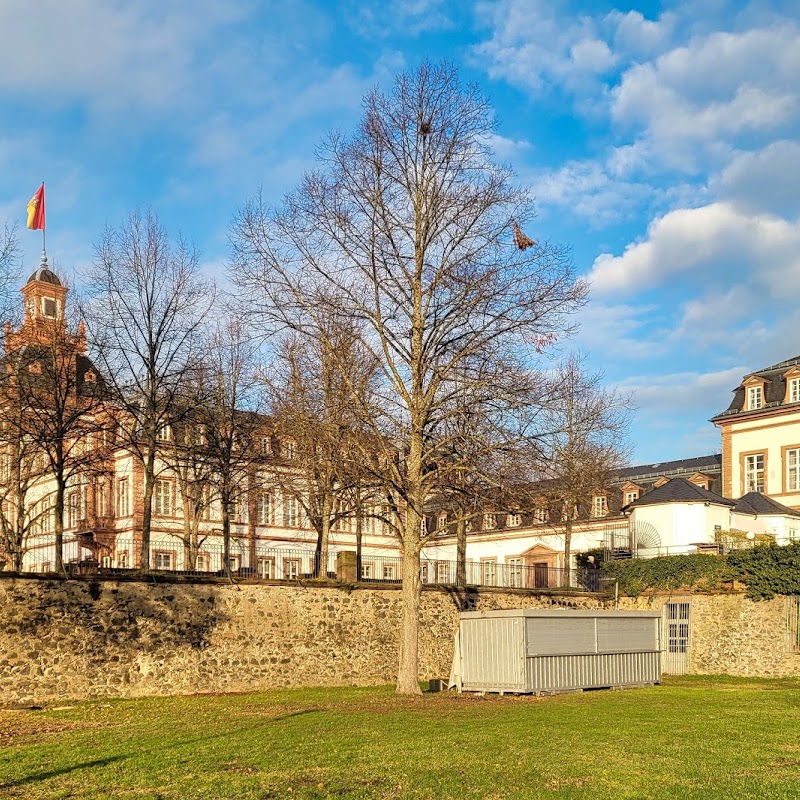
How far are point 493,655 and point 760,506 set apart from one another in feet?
72.8

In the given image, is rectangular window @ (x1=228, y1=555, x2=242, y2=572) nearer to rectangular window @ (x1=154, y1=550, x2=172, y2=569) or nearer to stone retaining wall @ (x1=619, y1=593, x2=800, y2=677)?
rectangular window @ (x1=154, y1=550, x2=172, y2=569)

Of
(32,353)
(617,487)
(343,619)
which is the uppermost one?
(32,353)

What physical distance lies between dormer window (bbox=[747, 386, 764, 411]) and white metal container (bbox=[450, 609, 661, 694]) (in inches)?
960

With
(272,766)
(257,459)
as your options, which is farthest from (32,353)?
(272,766)

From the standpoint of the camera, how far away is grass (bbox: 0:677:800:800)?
11.3m

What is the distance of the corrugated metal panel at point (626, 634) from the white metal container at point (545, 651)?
27 millimetres

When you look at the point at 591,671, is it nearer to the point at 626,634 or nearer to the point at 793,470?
the point at 626,634

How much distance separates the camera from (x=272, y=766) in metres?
12.7

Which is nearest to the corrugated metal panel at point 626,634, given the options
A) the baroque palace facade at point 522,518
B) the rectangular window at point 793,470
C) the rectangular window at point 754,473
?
the baroque palace facade at point 522,518

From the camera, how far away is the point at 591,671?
85.3 feet

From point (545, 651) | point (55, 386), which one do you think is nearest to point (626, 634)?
point (545, 651)

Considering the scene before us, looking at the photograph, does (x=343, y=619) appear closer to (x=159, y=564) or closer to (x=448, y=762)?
(x=448, y=762)

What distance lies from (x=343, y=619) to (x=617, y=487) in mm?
31236

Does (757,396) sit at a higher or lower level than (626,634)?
higher
